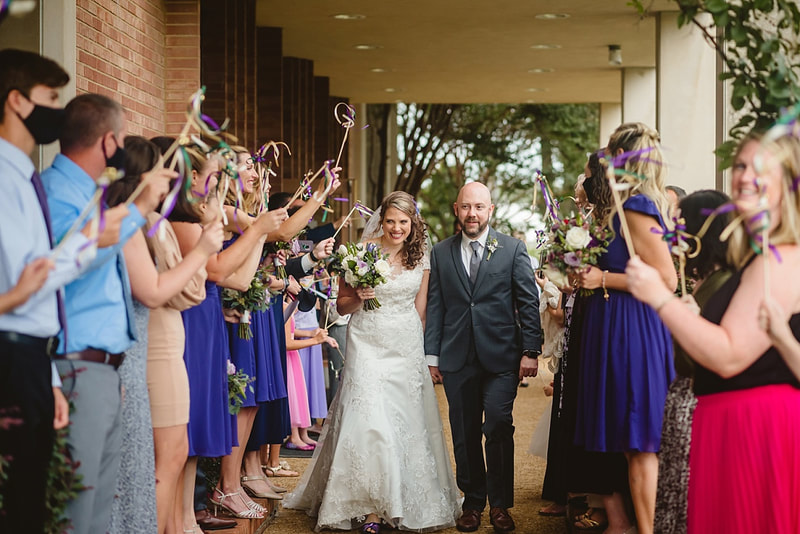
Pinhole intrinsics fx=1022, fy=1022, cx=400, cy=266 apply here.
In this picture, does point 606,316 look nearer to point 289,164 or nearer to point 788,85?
point 788,85

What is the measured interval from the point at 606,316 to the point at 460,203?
5.36 feet

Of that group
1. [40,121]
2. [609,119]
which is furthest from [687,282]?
[609,119]

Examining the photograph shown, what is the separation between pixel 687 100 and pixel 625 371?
7170 mm

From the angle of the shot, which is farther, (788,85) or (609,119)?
(609,119)

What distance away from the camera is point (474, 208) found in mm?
6316

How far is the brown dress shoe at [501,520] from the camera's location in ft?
20.0

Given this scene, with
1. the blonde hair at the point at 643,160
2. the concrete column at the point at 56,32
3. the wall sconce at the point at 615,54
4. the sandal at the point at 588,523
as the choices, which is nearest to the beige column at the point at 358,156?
the wall sconce at the point at 615,54

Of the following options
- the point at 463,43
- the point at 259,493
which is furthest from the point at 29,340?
the point at 463,43

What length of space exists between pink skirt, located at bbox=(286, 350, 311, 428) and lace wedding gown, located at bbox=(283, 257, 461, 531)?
2.00 meters

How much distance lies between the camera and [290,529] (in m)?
6.18

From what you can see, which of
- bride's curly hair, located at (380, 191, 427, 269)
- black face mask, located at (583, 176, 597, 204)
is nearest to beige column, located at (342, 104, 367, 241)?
bride's curly hair, located at (380, 191, 427, 269)

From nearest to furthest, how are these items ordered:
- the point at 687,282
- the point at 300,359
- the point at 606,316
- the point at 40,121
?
the point at 40,121, the point at 606,316, the point at 687,282, the point at 300,359

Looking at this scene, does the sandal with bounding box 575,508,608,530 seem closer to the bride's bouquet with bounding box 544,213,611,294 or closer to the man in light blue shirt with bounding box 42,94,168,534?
the bride's bouquet with bounding box 544,213,611,294

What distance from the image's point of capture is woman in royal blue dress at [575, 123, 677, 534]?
4836 mm
